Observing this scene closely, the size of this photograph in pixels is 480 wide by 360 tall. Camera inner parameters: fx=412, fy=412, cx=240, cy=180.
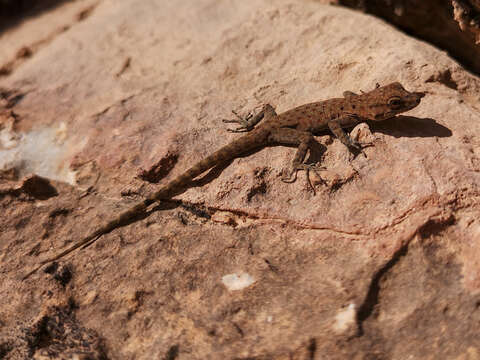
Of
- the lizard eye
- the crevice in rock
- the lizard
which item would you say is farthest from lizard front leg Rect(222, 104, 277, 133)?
the crevice in rock

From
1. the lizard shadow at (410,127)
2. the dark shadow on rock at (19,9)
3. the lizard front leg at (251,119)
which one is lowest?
the lizard shadow at (410,127)

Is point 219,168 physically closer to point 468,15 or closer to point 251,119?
point 251,119

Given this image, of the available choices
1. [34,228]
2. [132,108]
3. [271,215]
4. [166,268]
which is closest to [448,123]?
[271,215]

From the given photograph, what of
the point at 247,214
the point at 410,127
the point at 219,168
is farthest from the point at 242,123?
the point at 410,127

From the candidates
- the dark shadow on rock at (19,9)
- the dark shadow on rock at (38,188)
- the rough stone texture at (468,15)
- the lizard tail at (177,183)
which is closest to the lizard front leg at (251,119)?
the lizard tail at (177,183)

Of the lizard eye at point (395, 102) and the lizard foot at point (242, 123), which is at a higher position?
the lizard foot at point (242, 123)

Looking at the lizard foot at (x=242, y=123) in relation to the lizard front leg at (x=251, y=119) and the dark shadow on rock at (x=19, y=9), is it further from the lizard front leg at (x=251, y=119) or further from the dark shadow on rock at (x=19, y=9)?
the dark shadow on rock at (x=19, y=9)

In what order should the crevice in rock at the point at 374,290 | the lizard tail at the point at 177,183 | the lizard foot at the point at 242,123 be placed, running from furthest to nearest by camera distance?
the lizard foot at the point at 242,123
the lizard tail at the point at 177,183
the crevice in rock at the point at 374,290

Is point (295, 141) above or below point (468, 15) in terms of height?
below
